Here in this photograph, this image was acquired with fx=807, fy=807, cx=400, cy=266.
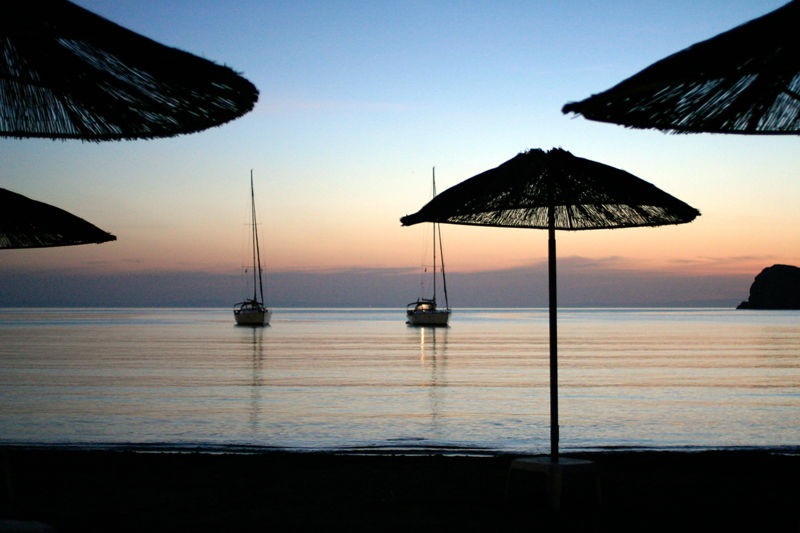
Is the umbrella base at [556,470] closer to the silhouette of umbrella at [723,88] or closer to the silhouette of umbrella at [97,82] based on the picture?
the silhouette of umbrella at [723,88]

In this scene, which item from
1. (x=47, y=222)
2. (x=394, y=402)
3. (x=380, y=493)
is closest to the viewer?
(x=380, y=493)

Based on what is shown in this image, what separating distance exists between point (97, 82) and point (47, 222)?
2.93m

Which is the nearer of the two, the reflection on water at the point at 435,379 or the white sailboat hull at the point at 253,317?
the reflection on water at the point at 435,379

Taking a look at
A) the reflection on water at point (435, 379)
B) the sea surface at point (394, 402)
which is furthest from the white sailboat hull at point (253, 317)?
the sea surface at point (394, 402)

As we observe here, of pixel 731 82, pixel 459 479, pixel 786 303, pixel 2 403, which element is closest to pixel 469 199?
pixel 731 82

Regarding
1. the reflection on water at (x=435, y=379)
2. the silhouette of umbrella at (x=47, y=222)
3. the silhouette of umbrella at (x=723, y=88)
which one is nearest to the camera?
the silhouette of umbrella at (x=723, y=88)

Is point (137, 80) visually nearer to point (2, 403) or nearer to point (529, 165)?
point (529, 165)

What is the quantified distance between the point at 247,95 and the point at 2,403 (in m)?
13.8

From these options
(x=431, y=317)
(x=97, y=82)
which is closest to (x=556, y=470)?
(x=97, y=82)

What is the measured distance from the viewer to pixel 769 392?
17750mm

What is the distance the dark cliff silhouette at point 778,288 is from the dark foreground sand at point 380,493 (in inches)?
7331

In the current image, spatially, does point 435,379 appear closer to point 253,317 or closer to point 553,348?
point 553,348

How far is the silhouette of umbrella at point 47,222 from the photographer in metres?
6.33

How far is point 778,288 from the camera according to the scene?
17788 centimetres
